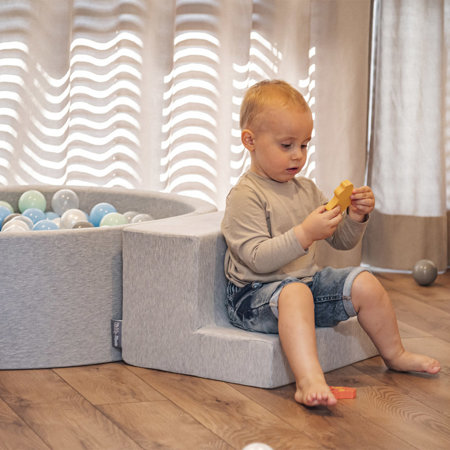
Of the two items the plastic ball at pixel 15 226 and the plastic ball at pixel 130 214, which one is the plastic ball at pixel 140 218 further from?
the plastic ball at pixel 15 226

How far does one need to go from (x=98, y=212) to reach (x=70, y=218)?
0.41ft

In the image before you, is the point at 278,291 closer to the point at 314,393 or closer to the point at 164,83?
the point at 314,393

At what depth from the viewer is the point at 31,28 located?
262cm

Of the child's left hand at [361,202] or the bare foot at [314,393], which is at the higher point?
the child's left hand at [361,202]

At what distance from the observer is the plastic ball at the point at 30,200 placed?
2426mm

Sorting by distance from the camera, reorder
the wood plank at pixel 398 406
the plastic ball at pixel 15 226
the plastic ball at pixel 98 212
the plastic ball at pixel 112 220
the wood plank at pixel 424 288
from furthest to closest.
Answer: the wood plank at pixel 424 288, the plastic ball at pixel 98 212, the plastic ball at pixel 112 220, the plastic ball at pixel 15 226, the wood plank at pixel 398 406

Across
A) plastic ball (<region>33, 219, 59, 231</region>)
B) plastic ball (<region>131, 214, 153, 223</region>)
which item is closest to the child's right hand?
plastic ball (<region>131, 214, 153, 223</region>)

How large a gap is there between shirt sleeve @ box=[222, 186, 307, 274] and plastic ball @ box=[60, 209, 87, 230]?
60 cm

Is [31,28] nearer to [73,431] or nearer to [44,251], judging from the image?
[44,251]

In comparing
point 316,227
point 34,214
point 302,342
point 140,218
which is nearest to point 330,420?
point 302,342

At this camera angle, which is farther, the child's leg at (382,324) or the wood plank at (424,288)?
the wood plank at (424,288)

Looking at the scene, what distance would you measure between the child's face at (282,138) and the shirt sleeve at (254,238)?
9cm

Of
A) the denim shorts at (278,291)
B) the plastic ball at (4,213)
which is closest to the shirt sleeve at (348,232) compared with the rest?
the denim shorts at (278,291)

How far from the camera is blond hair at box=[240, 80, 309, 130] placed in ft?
5.78
